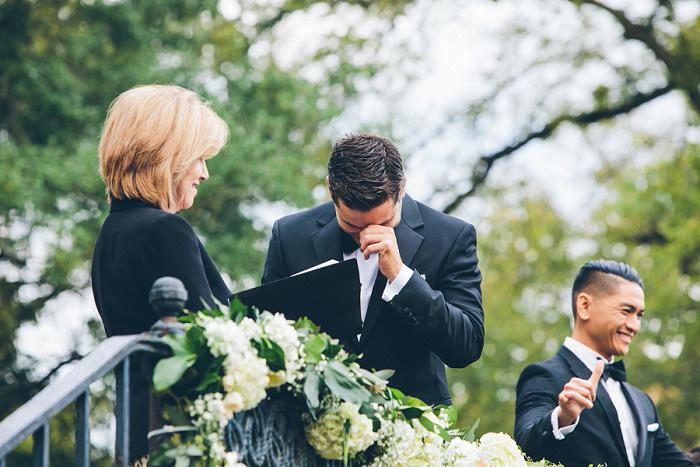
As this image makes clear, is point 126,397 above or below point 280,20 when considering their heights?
above

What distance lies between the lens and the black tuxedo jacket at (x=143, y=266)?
3480 mm

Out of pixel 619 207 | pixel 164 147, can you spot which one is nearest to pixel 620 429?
pixel 164 147

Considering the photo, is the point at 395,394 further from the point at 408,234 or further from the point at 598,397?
the point at 598,397

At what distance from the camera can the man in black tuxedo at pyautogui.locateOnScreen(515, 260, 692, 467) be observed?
4.86 meters

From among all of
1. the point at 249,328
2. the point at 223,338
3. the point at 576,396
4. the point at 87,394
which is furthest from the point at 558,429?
the point at 87,394

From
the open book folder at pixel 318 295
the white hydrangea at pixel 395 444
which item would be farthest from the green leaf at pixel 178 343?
the white hydrangea at pixel 395 444

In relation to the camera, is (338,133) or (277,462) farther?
(338,133)

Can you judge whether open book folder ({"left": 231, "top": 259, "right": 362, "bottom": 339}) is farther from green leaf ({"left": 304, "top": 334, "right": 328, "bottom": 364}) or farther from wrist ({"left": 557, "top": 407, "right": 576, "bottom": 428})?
wrist ({"left": 557, "top": 407, "right": 576, "bottom": 428})

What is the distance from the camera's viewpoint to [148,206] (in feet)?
12.1

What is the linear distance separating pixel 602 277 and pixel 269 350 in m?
2.99

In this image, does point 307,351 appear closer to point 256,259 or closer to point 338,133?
point 256,259

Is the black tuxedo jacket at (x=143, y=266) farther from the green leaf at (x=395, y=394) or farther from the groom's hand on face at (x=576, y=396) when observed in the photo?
the groom's hand on face at (x=576, y=396)

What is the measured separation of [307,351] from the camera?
3.25 meters

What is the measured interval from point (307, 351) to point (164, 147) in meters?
0.95
